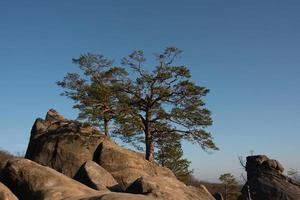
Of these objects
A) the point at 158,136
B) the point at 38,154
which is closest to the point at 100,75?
the point at 158,136

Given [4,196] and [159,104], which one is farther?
[159,104]

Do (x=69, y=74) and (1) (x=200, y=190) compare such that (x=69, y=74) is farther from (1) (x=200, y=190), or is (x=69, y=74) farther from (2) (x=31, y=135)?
(1) (x=200, y=190)

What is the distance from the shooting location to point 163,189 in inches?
637

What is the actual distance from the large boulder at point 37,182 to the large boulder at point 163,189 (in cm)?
221

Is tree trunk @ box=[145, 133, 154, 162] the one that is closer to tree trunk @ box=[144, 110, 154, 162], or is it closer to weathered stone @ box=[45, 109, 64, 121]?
tree trunk @ box=[144, 110, 154, 162]

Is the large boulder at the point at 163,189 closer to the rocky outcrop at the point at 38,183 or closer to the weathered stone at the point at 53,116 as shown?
the rocky outcrop at the point at 38,183

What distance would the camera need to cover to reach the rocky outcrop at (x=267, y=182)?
1407 inches

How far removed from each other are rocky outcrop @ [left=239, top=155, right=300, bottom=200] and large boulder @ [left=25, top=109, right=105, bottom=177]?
42.5 ft

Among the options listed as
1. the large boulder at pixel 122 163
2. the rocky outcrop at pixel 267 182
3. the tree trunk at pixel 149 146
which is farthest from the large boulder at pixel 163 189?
the tree trunk at pixel 149 146

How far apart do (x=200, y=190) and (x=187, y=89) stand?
17876 mm

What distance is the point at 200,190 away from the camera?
1845 centimetres

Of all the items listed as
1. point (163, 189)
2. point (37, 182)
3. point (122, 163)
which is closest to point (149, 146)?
point (122, 163)

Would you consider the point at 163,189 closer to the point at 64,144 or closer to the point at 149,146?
the point at 64,144

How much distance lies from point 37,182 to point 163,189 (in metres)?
4.64
